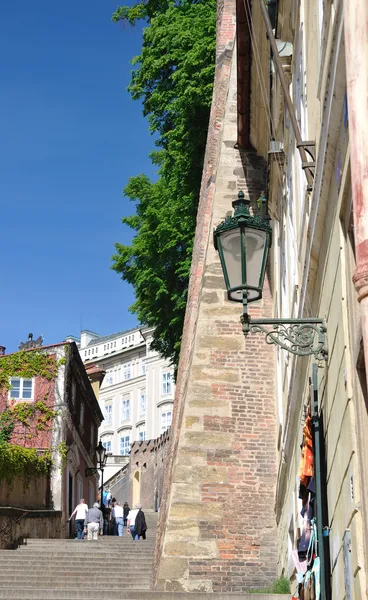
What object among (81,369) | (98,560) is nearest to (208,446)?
(98,560)

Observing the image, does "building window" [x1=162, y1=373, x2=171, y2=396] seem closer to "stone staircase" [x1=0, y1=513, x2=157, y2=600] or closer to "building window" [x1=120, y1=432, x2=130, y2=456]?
"building window" [x1=120, y1=432, x2=130, y2=456]

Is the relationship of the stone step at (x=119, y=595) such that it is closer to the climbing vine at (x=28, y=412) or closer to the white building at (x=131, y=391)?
the climbing vine at (x=28, y=412)

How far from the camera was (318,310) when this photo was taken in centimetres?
759

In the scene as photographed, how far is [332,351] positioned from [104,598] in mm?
9035

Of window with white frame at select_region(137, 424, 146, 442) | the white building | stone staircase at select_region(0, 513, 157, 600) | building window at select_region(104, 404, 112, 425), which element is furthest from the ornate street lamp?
building window at select_region(104, 404, 112, 425)

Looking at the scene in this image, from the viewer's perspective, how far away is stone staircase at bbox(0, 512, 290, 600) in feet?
50.0

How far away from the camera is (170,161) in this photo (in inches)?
957

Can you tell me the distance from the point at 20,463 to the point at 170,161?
1076cm

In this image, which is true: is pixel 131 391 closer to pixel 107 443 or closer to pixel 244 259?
pixel 107 443

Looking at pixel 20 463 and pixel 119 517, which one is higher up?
pixel 20 463

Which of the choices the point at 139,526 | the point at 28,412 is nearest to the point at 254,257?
the point at 139,526

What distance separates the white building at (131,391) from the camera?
7438 centimetres

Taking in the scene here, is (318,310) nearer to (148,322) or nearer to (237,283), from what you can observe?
(237,283)

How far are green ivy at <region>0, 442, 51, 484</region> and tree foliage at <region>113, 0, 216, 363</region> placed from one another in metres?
6.90
